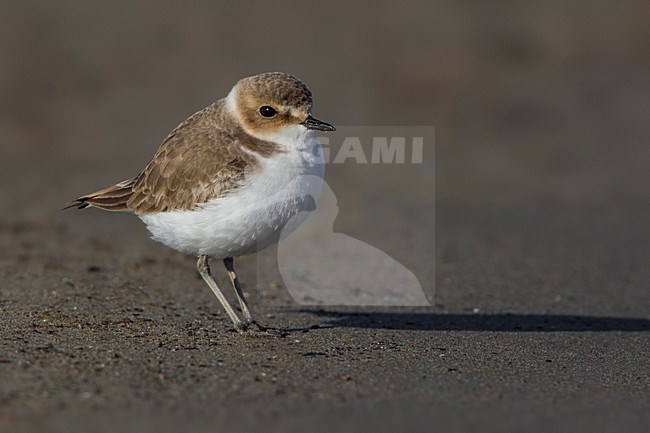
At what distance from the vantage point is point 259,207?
17.5 ft

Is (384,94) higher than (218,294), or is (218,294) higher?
(384,94)

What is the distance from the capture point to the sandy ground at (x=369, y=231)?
14.6 ft

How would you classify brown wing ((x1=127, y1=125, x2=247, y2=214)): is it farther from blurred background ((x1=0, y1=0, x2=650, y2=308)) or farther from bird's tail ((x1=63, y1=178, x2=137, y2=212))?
blurred background ((x1=0, y1=0, x2=650, y2=308))

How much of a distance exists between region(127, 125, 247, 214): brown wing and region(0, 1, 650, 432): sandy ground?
774 mm

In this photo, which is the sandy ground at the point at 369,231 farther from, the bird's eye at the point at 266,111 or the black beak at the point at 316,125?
the bird's eye at the point at 266,111

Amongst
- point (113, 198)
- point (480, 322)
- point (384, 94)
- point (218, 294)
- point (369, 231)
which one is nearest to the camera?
point (218, 294)

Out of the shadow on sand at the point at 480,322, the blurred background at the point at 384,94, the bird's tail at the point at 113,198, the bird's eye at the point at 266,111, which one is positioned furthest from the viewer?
the blurred background at the point at 384,94

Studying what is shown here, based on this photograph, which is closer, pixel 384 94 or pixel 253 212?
pixel 253 212

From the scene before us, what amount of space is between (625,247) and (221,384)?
17.7ft

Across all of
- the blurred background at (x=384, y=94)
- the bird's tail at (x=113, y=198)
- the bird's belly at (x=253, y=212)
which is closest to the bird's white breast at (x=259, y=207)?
the bird's belly at (x=253, y=212)

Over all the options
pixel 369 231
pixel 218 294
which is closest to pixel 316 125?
pixel 218 294

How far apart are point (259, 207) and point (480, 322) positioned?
206 cm

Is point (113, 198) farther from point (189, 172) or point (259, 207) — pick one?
point (259, 207)

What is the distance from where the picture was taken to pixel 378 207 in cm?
988
